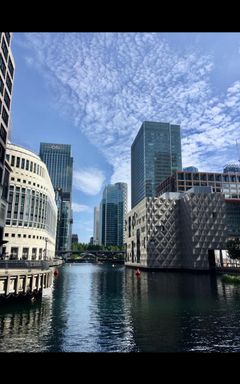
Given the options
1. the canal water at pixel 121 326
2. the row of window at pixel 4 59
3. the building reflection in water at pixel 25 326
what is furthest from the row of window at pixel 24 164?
the building reflection in water at pixel 25 326

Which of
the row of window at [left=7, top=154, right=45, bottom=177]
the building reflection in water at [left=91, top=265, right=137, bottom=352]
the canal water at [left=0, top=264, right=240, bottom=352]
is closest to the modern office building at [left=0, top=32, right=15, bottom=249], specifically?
the canal water at [left=0, top=264, right=240, bottom=352]

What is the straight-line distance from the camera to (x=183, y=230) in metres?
136

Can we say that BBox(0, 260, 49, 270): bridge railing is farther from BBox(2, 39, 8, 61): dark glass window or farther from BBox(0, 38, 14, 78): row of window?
BBox(2, 39, 8, 61): dark glass window

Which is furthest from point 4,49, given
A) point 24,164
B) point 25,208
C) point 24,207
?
point 25,208

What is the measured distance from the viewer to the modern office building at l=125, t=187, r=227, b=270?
125812 mm

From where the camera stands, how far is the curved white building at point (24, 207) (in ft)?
400

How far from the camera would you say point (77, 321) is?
31.5 meters

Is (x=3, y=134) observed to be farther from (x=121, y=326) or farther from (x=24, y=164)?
(x=121, y=326)

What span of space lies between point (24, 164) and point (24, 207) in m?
19.1

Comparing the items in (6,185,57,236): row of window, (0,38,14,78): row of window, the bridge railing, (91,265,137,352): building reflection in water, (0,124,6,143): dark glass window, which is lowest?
(91,265,137,352): building reflection in water

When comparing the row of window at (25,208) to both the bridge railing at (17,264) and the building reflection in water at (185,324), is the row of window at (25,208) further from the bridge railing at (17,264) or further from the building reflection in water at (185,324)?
the building reflection in water at (185,324)

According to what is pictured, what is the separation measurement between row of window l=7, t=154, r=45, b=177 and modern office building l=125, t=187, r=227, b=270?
54.1 meters
